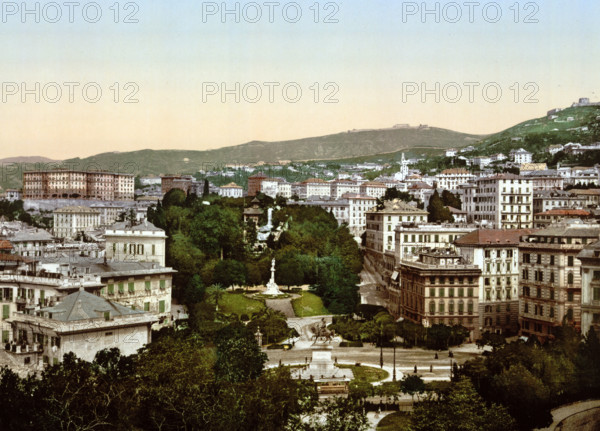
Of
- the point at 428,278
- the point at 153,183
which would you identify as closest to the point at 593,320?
the point at 428,278

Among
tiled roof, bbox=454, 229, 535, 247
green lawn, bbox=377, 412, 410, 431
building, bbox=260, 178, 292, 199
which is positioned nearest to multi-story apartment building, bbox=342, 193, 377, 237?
building, bbox=260, 178, 292, 199

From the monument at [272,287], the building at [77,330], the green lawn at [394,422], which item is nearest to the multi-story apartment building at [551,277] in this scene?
the green lawn at [394,422]

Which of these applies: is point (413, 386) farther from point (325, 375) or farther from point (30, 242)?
point (30, 242)

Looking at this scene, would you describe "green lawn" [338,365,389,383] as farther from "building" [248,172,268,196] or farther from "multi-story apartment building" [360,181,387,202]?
"building" [248,172,268,196]

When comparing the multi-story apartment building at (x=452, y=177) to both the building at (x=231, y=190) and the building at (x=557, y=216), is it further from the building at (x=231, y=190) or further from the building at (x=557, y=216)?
the building at (x=557, y=216)

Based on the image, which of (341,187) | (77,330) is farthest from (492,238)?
(341,187)

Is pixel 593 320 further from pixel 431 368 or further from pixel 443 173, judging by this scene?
pixel 443 173
